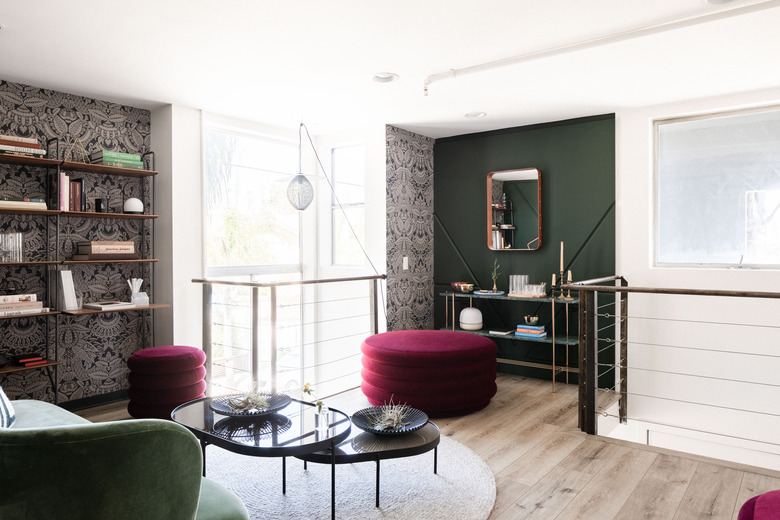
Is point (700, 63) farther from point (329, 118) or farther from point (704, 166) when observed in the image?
point (329, 118)

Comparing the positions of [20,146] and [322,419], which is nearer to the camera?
[322,419]

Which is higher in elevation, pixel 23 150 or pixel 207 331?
pixel 23 150

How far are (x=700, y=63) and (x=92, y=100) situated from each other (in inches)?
180

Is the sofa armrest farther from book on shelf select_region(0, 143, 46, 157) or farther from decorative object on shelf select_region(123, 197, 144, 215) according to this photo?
decorative object on shelf select_region(123, 197, 144, 215)

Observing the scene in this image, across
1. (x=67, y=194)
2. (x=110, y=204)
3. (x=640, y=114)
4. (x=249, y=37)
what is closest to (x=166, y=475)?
(x=249, y=37)

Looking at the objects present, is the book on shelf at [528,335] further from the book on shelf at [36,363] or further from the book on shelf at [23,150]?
the book on shelf at [23,150]

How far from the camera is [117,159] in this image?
4133mm

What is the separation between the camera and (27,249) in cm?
393

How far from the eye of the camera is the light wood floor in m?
2.46

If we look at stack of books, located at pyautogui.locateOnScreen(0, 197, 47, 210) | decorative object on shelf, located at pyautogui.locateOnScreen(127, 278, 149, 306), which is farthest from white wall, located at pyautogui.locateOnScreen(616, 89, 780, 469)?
stack of books, located at pyautogui.locateOnScreen(0, 197, 47, 210)

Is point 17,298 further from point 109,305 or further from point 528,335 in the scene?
point 528,335

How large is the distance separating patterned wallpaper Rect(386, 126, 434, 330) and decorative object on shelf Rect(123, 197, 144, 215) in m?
2.21

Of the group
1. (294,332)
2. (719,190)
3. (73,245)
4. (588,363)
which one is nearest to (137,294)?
(73,245)

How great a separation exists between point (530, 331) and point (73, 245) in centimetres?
393
